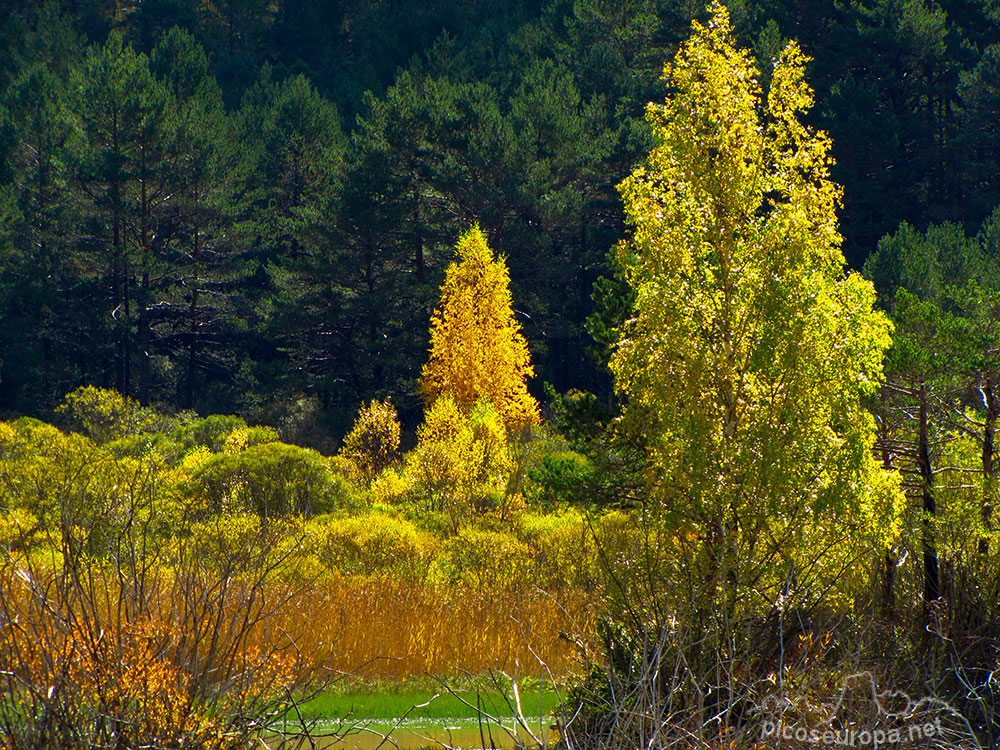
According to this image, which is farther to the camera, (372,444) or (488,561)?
(372,444)

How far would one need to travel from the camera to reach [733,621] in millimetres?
6172

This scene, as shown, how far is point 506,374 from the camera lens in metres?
27.4

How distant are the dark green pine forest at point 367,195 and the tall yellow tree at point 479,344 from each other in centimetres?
622

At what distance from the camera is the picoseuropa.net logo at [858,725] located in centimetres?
563

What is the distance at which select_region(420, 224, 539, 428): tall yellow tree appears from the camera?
2734cm

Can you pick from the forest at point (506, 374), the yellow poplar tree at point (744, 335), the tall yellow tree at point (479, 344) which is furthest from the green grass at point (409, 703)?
the tall yellow tree at point (479, 344)

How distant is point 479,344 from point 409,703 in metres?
18.7

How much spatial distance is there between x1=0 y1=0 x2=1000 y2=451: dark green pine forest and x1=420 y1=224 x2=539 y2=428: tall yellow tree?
6.22 meters

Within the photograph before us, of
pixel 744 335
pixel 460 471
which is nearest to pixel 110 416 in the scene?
pixel 460 471

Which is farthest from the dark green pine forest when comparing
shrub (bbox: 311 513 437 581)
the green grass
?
the green grass

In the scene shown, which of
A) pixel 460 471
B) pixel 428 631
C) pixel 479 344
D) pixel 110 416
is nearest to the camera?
pixel 428 631

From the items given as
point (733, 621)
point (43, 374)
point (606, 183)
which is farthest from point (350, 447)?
point (733, 621)

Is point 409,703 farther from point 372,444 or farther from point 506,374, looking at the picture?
point 506,374

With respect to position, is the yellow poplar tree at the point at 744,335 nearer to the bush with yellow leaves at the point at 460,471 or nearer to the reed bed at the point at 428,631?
the reed bed at the point at 428,631
